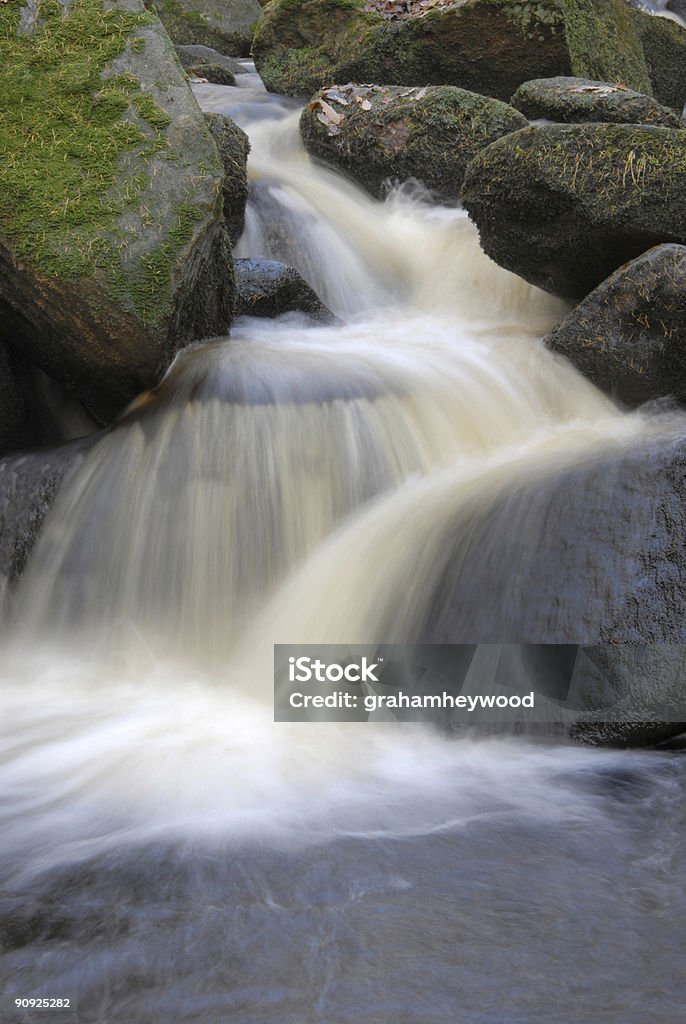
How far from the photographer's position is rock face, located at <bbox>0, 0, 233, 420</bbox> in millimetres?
4691

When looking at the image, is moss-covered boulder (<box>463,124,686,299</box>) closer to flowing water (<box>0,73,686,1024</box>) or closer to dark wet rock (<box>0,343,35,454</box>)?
flowing water (<box>0,73,686,1024</box>)

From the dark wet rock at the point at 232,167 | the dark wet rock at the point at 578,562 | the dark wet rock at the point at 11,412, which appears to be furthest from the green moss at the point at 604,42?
the dark wet rock at the point at 578,562

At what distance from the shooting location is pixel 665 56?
12047mm

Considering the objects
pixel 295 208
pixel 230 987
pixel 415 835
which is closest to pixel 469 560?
pixel 415 835

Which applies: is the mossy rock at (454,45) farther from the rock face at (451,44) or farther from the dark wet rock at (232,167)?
the dark wet rock at (232,167)

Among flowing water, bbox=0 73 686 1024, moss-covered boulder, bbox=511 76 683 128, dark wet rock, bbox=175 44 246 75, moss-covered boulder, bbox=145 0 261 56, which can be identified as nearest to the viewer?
flowing water, bbox=0 73 686 1024

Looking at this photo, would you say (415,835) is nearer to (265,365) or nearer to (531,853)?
(531,853)

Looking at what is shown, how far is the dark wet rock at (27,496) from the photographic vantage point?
15.4 ft

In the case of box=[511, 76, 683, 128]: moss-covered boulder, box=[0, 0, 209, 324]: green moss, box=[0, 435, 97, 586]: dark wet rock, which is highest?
box=[0, 0, 209, 324]: green moss

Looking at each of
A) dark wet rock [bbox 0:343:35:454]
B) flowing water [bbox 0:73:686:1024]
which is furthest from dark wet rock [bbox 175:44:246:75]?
dark wet rock [bbox 0:343:35:454]

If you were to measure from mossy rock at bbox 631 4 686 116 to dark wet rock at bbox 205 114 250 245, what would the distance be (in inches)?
282

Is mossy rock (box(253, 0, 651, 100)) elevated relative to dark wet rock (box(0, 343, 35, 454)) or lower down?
elevated

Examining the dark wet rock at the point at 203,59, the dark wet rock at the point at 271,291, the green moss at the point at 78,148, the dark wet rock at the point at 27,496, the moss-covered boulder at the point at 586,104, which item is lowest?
the dark wet rock at the point at 27,496

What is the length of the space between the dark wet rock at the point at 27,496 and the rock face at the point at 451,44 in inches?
269
